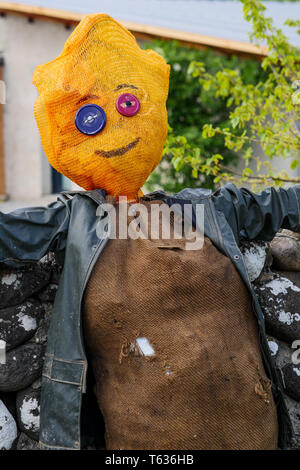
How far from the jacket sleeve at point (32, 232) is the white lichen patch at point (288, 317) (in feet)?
3.12

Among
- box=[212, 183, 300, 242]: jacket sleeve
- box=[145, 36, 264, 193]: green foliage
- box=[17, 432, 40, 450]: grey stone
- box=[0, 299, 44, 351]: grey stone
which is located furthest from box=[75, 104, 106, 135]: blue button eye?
box=[145, 36, 264, 193]: green foliage

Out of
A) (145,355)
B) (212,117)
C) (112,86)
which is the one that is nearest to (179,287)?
(145,355)

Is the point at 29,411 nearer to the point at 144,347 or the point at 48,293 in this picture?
the point at 48,293

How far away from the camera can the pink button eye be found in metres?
1.70

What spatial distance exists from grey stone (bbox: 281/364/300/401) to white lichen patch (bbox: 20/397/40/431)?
1.01 meters

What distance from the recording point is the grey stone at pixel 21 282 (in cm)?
178

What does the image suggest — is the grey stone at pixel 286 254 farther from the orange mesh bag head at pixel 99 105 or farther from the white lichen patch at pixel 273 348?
the orange mesh bag head at pixel 99 105

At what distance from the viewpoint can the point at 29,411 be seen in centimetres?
180

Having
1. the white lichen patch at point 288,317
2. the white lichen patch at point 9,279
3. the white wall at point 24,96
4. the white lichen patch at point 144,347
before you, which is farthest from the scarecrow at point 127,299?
the white wall at point 24,96

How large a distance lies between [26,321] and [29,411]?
0.34 meters

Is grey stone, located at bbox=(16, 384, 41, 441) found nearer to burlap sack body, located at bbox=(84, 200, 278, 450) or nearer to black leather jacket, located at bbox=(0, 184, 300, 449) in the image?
black leather jacket, located at bbox=(0, 184, 300, 449)

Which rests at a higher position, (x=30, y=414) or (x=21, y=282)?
(x=21, y=282)

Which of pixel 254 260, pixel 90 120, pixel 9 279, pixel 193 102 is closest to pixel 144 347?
pixel 9 279

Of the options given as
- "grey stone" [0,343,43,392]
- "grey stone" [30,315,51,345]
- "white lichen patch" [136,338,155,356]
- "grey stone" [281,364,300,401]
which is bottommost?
"grey stone" [281,364,300,401]
